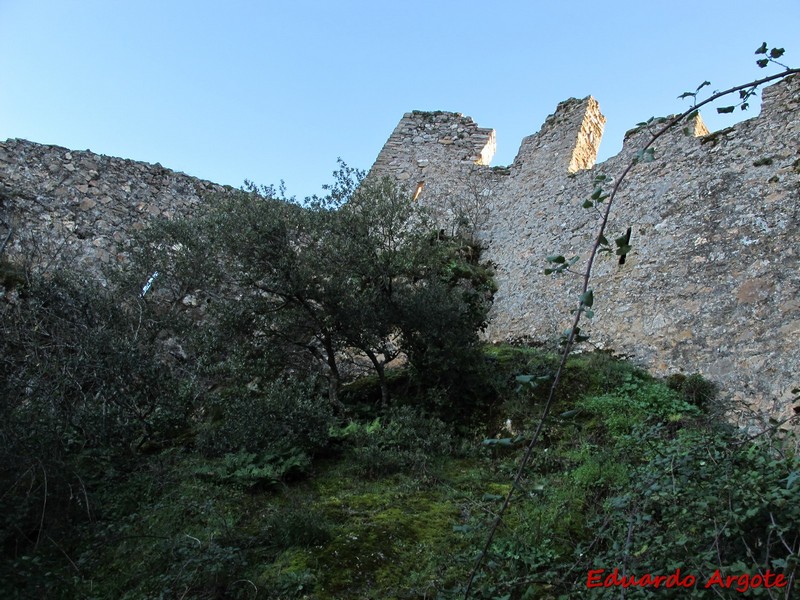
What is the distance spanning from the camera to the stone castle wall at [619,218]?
27.0 ft

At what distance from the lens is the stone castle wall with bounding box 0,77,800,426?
823 cm

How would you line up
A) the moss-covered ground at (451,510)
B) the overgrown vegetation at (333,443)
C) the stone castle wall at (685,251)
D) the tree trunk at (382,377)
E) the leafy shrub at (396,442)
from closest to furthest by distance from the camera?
the moss-covered ground at (451,510), the overgrown vegetation at (333,443), the leafy shrub at (396,442), the stone castle wall at (685,251), the tree trunk at (382,377)

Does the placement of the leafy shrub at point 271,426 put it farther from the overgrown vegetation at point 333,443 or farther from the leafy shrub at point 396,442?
the leafy shrub at point 396,442

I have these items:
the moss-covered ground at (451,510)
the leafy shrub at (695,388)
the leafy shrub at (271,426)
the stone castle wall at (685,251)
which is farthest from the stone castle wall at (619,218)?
the leafy shrub at (271,426)

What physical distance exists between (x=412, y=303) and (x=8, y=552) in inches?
189

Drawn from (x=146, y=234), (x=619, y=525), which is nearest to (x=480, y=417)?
(x=619, y=525)

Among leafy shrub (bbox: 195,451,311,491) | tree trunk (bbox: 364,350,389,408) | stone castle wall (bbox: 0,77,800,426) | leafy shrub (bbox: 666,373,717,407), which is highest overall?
stone castle wall (bbox: 0,77,800,426)

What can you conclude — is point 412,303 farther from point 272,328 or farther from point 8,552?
point 8,552

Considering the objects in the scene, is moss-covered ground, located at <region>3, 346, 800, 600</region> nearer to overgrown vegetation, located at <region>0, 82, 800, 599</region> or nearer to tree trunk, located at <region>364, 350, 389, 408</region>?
overgrown vegetation, located at <region>0, 82, 800, 599</region>

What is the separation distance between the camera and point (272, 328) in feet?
28.7

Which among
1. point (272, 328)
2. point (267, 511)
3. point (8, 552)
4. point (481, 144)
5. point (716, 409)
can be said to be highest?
point (481, 144)

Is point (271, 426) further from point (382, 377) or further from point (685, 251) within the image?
point (685, 251)

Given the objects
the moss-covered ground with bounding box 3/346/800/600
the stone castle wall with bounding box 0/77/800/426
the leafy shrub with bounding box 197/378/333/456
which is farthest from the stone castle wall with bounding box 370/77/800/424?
the leafy shrub with bounding box 197/378/333/456

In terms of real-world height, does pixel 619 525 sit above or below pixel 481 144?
below
